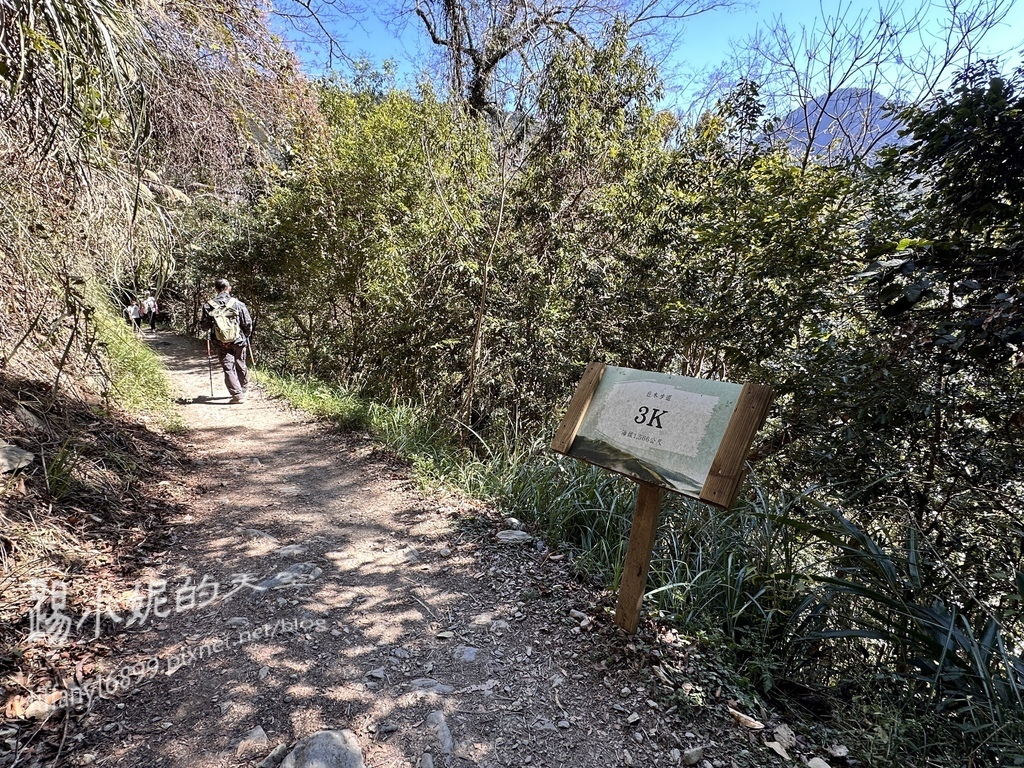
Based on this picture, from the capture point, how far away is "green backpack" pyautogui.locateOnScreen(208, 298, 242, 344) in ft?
22.2

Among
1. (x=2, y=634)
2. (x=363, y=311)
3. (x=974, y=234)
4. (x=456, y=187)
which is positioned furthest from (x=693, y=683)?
(x=363, y=311)

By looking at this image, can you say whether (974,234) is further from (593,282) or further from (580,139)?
(580,139)

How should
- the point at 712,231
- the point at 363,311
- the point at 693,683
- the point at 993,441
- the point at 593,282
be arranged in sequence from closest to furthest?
the point at 693,683 → the point at 993,441 → the point at 712,231 → the point at 593,282 → the point at 363,311

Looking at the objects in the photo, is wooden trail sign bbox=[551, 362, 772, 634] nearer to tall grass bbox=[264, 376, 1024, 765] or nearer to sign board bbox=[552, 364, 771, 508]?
sign board bbox=[552, 364, 771, 508]

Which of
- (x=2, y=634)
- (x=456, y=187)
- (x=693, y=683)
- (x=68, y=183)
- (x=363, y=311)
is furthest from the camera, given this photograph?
(x=363, y=311)

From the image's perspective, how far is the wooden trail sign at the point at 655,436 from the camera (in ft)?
6.22

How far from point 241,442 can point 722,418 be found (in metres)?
5.25

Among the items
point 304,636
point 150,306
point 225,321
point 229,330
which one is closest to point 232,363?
point 229,330

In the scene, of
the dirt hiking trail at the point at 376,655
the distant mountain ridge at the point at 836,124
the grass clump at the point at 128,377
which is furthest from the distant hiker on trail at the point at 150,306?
the distant mountain ridge at the point at 836,124

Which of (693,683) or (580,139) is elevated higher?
(580,139)

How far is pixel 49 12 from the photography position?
1970mm

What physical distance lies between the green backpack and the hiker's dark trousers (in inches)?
5.3

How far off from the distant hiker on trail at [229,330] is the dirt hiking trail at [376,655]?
12.4 ft

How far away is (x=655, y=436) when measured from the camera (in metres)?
2.17
